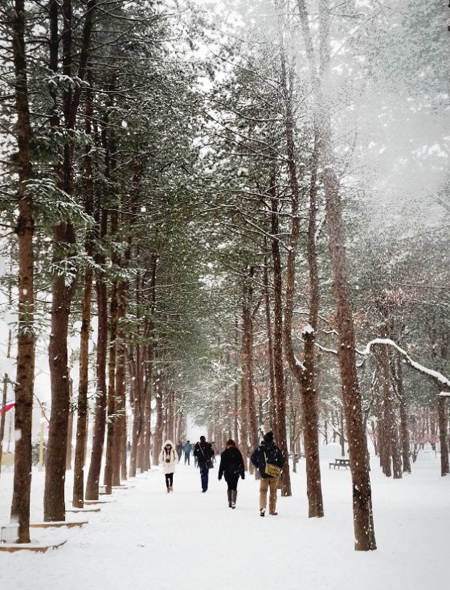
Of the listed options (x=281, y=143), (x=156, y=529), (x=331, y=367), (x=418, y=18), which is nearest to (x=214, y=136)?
(x=281, y=143)

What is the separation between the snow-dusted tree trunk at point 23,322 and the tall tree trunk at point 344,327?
4.86 metres

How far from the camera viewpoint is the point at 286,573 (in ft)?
20.7

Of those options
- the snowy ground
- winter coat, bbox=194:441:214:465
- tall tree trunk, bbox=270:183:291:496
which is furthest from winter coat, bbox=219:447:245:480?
winter coat, bbox=194:441:214:465

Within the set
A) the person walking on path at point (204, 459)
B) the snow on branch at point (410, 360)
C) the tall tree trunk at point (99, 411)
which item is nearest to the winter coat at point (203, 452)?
the person walking on path at point (204, 459)

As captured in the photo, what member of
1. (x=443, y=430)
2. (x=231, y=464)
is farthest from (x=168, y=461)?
(x=443, y=430)

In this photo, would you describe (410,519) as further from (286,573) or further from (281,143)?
(281,143)

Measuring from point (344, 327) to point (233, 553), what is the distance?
3813mm

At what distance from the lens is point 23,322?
7883 mm

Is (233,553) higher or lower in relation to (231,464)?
lower

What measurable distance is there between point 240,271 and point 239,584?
51.1 ft

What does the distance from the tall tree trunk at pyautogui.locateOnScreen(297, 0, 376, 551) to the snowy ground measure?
629 millimetres

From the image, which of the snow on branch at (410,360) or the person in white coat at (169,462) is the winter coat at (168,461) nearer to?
the person in white coat at (169,462)

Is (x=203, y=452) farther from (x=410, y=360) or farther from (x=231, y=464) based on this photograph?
(x=410, y=360)

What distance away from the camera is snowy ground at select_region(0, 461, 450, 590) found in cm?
592
